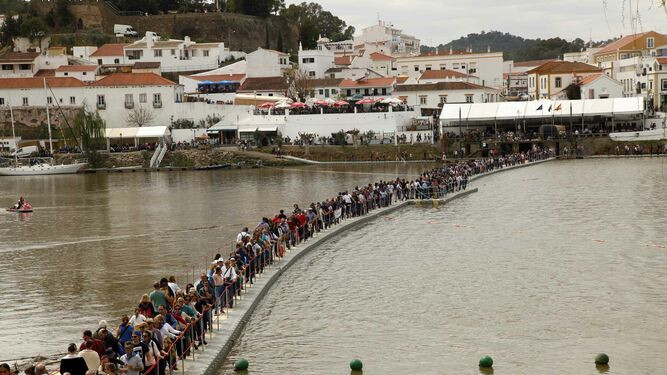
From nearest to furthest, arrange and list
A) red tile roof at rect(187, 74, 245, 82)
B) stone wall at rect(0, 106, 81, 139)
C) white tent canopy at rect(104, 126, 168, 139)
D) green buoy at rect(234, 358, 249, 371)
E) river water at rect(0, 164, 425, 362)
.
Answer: green buoy at rect(234, 358, 249, 371) < river water at rect(0, 164, 425, 362) < white tent canopy at rect(104, 126, 168, 139) < stone wall at rect(0, 106, 81, 139) < red tile roof at rect(187, 74, 245, 82)

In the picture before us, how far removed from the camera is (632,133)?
68.0 m

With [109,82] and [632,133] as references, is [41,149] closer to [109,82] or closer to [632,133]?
[109,82]

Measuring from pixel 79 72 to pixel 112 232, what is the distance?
6319cm

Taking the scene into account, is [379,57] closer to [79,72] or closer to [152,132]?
[79,72]

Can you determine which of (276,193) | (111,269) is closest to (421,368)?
(111,269)

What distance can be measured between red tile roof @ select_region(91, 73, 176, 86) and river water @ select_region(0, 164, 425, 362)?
1684 centimetres

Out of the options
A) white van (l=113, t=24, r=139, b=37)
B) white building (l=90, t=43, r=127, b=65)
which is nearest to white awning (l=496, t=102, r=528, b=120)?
white building (l=90, t=43, r=127, b=65)

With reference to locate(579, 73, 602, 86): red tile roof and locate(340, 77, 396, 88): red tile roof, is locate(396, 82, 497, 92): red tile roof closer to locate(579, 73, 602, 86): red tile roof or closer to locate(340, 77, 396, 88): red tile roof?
locate(340, 77, 396, 88): red tile roof

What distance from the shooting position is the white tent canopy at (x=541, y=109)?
6994 cm

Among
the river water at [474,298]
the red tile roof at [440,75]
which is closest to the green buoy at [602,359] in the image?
the river water at [474,298]

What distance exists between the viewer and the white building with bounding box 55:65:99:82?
305 ft

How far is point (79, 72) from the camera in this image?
309ft

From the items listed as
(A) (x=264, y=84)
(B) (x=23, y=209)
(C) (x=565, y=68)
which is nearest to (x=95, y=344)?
(B) (x=23, y=209)

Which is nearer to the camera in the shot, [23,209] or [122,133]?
[23,209]
